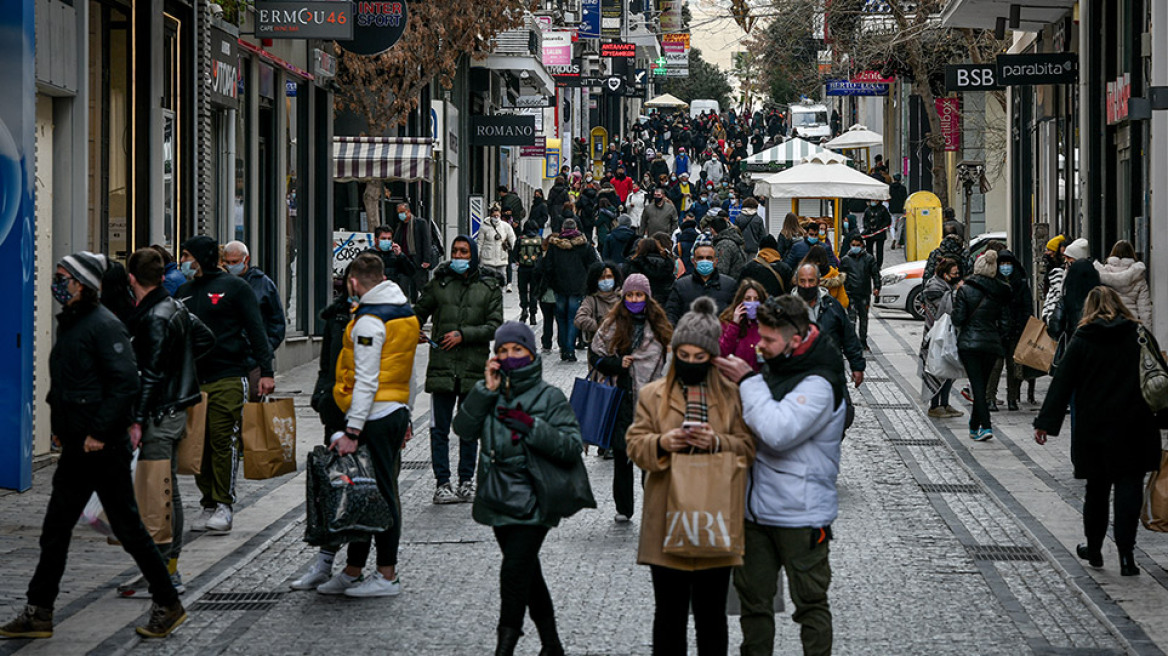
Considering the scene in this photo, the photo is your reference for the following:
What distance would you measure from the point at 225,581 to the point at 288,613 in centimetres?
96

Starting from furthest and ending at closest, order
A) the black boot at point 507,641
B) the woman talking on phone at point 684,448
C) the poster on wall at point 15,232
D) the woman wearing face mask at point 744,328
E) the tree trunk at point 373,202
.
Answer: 1. the tree trunk at point 373,202
2. the poster on wall at point 15,232
3. the woman wearing face mask at point 744,328
4. the black boot at point 507,641
5. the woman talking on phone at point 684,448

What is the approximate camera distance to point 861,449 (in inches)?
601

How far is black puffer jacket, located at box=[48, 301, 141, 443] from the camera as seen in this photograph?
26.3 ft

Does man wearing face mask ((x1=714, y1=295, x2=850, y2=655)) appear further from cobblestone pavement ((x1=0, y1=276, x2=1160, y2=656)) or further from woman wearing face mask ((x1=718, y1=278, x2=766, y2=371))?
woman wearing face mask ((x1=718, y1=278, x2=766, y2=371))

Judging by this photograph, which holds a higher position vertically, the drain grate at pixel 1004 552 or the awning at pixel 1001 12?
the awning at pixel 1001 12

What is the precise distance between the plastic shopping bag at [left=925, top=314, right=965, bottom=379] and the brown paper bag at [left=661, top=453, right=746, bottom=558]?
1029 cm

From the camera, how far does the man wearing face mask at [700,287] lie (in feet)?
46.5

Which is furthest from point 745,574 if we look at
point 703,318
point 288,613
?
point 288,613

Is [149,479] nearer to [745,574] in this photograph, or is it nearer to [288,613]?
[288,613]

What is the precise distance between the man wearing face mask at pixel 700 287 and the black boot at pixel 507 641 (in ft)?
22.3

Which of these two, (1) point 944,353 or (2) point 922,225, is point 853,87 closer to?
(2) point 922,225

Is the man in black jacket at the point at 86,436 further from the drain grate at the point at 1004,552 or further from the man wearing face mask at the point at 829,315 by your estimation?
the man wearing face mask at the point at 829,315

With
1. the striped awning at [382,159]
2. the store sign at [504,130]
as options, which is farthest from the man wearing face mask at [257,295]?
the store sign at [504,130]

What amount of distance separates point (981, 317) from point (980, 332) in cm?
15
